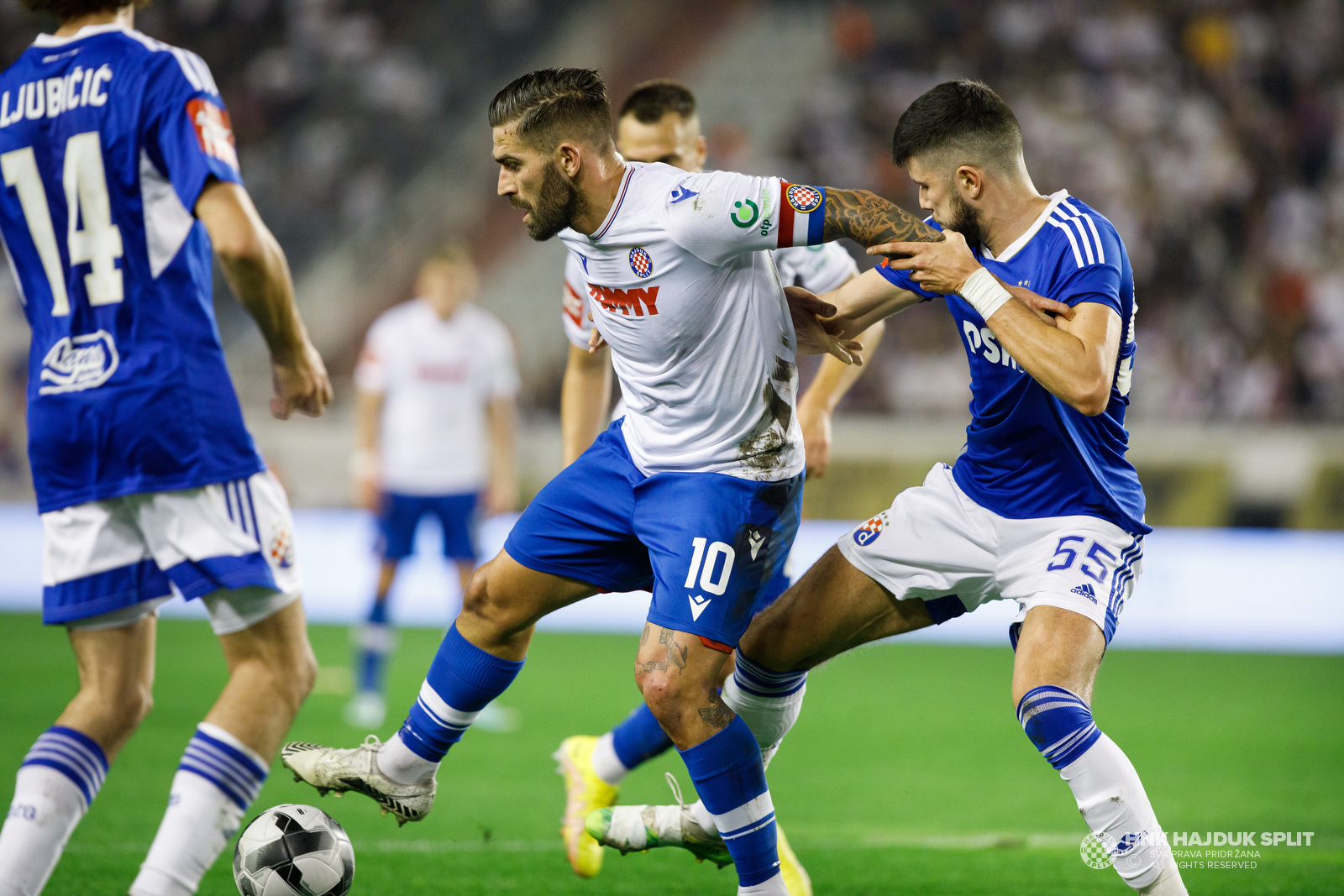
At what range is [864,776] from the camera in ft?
21.1

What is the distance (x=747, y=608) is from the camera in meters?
3.63

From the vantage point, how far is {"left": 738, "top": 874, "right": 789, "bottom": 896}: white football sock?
3.55 metres

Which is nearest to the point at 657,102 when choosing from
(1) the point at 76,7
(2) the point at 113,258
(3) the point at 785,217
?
(3) the point at 785,217

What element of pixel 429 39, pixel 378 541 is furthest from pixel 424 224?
pixel 378 541

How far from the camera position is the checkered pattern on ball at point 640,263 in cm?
358

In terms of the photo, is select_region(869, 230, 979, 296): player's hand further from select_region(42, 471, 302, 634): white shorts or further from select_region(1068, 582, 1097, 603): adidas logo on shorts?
select_region(42, 471, 302, 634): white shorts

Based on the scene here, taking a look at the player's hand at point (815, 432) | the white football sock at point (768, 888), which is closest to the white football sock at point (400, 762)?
the white football sock at point (768, 888)

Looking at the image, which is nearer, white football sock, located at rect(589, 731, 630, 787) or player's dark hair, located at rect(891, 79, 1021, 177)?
player's dark hair, located at rect(891, 79, 1021, 177)

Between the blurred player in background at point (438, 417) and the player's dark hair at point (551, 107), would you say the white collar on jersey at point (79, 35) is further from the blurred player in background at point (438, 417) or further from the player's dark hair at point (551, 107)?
the blurred player in background at point (438, 417)

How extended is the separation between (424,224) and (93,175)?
14.3m

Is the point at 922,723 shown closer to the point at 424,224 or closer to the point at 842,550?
the point at 842,550

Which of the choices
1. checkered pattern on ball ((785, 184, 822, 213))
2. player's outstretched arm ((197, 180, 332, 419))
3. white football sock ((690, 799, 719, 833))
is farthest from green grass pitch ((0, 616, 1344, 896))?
checkered pattern on ball ((785, 184, 822, 213))

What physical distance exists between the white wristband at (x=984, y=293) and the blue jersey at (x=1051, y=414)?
202 millimetres

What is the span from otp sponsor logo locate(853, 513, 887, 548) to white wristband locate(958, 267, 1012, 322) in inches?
32.5
